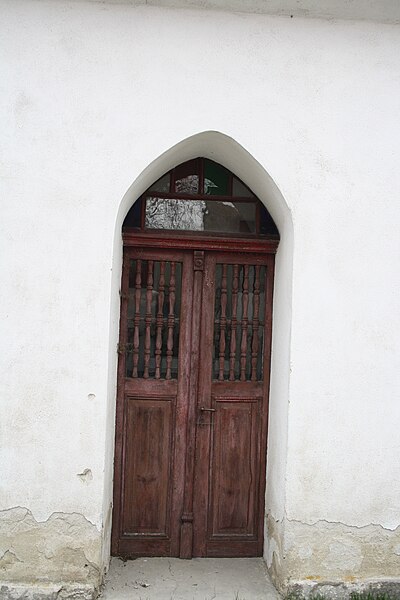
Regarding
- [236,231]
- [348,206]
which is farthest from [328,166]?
[236,231]

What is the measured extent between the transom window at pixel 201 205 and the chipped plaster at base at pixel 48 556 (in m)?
1.96

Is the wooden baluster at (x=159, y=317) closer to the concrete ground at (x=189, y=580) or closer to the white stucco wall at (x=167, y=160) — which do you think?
the white stucco wall at (x=167, y=160)

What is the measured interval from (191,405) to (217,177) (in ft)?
5.24

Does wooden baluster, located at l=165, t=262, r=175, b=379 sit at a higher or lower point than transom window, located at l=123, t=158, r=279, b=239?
lower

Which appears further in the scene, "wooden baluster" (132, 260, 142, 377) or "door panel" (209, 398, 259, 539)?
"door panel" (209, 398, 259, 539)

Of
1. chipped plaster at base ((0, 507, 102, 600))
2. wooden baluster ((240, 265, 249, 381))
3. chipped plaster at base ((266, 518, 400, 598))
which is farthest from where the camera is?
wooden baluster ((240, 265, 249, 381))

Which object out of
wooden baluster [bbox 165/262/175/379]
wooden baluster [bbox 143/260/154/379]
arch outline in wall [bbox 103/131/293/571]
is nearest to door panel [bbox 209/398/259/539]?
arch outline in wall [bbox 103/131/293/571]

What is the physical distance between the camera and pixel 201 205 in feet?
14.6

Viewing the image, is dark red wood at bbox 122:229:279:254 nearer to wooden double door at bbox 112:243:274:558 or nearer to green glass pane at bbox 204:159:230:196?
wooden double door at bbox 112:243:274:558

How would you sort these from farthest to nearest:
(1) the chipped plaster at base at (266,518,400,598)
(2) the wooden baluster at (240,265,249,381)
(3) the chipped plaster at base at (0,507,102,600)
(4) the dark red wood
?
(2) the wooden baluster at (240,265,249,381) → (4) the dark red wood → (1) the chipped plaster at base at (266,518,400,598) → (3) the chipped plaster at base at (0,507,102,600)

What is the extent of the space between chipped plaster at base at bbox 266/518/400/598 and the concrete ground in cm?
23

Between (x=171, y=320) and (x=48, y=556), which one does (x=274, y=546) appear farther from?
(x=171, y=320)

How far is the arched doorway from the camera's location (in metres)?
4.40

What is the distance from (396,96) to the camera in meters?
4.01
